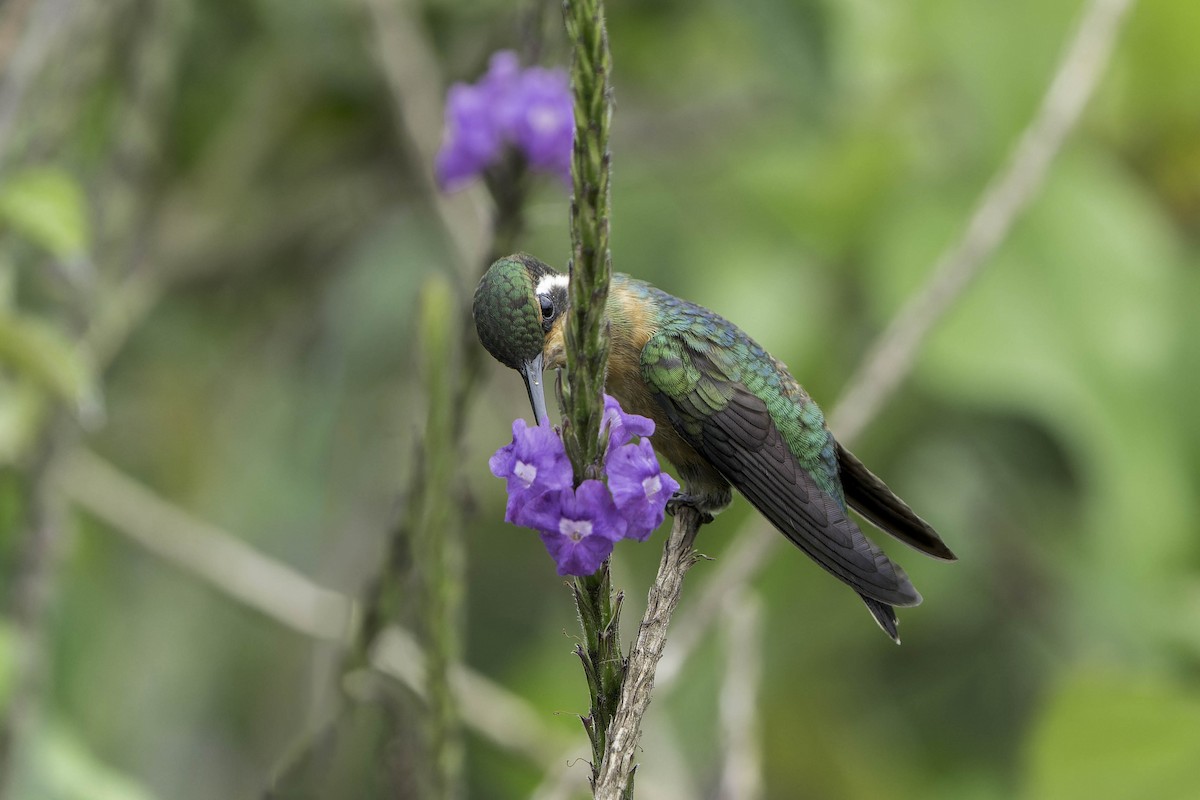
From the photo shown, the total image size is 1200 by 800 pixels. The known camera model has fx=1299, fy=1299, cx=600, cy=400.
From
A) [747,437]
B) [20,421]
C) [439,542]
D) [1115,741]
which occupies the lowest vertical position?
[20,421]

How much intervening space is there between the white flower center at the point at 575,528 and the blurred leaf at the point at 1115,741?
1.83 m

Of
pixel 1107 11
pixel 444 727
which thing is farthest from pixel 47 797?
pixel 1107 11

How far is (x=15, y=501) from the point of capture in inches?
113

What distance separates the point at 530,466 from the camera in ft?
3.71

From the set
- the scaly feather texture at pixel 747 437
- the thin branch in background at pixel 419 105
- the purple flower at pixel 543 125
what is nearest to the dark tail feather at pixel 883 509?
the scaly feather texture at pixel 747 437

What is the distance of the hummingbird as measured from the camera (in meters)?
1.28

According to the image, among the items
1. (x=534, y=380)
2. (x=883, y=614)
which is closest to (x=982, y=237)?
(x=883, y=614)

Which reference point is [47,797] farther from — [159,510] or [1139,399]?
[1139,399]

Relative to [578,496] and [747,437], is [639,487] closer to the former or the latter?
[578,496]

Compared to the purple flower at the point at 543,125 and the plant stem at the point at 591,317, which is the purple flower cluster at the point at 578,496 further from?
the purple flower at the point at 543,125

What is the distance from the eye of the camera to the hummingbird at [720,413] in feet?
4.19

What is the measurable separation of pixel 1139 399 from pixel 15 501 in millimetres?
2589

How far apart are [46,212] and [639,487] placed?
1.13 m

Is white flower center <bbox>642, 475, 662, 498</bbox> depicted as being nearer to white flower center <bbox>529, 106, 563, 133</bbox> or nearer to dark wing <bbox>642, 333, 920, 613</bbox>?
dark wing <bbox>642, 333, 920, 613</bbox>
